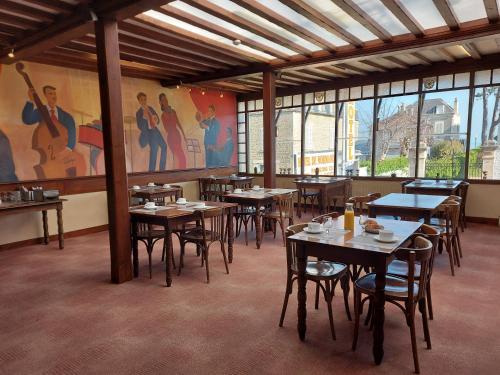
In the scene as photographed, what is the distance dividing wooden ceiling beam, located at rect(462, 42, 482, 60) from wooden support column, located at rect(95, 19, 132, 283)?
441cm

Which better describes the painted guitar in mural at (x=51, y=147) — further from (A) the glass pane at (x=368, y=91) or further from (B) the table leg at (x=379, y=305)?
(A) the glass pane at (x=368, y=91)

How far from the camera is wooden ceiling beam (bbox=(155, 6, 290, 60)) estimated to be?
3.50 metres

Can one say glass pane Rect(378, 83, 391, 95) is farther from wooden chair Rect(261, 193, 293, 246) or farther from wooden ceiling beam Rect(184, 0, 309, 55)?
wooden chair Rect(261, 193, 293, 246)

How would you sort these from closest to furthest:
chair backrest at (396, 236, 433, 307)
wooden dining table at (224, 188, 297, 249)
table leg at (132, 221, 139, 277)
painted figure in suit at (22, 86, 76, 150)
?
chair backrest at (396, 236, 433, 307) < table leg at (132, 221, 139, 277) < wooden dining table at (224, 188, 297, 249) < painted figure in suit at (22, 86, 76, 150)

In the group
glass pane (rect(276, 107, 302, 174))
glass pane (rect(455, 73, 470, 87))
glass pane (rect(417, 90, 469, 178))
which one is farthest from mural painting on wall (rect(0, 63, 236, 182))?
glass pane (rect(455, 73, 470, 87))

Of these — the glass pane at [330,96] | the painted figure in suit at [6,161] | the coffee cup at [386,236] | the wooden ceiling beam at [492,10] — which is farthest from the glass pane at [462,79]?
the painted figure in suit at [6,161]

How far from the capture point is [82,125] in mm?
5680

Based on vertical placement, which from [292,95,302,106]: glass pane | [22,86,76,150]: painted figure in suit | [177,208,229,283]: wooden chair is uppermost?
[292,95,302,106]: glass pane

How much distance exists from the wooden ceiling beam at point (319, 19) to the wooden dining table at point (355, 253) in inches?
83.0

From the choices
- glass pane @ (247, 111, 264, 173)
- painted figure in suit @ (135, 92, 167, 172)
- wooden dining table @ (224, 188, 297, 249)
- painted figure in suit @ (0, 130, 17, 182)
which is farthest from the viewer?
glass pane @ (247, 111, 264, 173)

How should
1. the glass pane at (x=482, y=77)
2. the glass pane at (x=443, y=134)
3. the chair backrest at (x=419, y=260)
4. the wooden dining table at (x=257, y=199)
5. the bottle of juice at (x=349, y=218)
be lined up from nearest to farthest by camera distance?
the chair backrest at (x=419, y=260) → the bottle of juice at (x=349, y=218) → the wooden dining table at (x=257, y=199) → the glass pane at (x=482, y=77) → the glass pane at (x=443, y=134)

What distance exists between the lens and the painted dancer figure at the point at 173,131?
6874 millimetres

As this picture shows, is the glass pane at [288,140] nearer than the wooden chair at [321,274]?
No

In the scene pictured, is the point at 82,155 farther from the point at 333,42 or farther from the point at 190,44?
the point at 333,42
